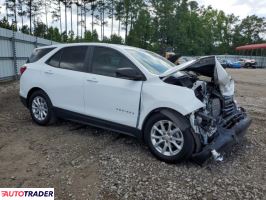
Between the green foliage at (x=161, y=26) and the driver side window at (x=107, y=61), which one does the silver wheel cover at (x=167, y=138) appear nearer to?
the driver side window at (x=107, y=61)

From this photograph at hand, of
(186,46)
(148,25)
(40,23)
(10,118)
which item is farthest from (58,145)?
(186,46)

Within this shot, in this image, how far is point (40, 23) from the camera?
39.8 meters

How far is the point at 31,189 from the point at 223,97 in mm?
3250

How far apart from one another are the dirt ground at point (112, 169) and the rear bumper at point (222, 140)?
0.84ft

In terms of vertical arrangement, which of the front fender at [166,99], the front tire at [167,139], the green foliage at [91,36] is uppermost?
the green foliage at [91,36]

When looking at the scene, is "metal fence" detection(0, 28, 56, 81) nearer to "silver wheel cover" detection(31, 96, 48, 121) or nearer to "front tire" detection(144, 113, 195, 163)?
"silver wheel cover" detection(31, 96, 48, 121)

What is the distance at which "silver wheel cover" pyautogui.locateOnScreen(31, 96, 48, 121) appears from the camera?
601 cm

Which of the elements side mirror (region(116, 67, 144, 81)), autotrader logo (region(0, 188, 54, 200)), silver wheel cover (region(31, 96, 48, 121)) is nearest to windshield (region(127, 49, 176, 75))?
side mirror (region(116, 67, 144, 81))

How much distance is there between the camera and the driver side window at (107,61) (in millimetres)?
4938

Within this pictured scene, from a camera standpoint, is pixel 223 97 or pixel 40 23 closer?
pixel 223 97

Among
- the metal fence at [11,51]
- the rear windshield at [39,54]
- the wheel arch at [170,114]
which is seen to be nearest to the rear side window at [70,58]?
the rear windshield at [39,54]

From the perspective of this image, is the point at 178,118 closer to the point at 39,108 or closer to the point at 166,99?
the point at 166,99

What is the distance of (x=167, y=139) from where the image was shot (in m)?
4.31

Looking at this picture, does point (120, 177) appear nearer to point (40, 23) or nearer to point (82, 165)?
point (82, 165)
